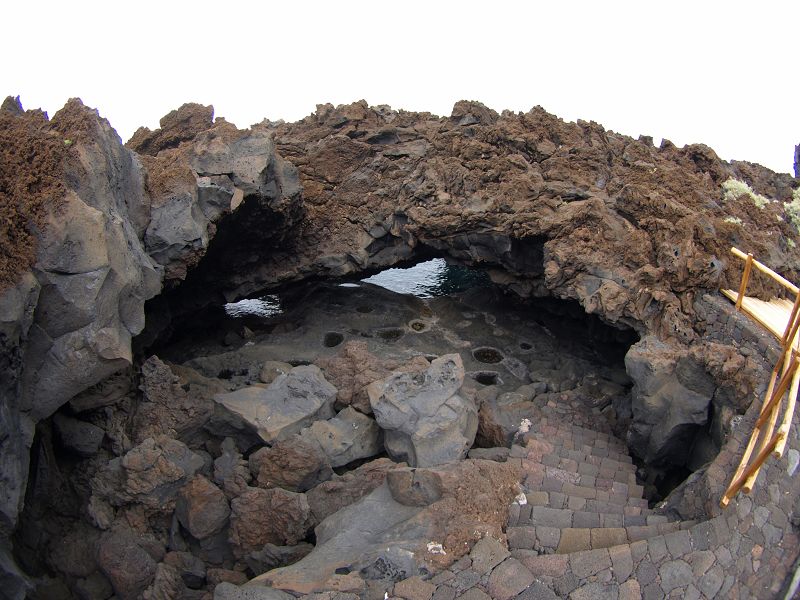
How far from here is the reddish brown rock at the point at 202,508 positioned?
364 inches

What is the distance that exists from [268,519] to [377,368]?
11.8ft

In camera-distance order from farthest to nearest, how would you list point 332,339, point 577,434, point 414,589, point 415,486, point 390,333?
point 390,333, point 332,339, point 577,434, point 415,486, point 414,589

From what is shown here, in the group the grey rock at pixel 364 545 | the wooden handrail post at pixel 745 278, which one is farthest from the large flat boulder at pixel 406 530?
the wooden handrail post at pixel 745 278

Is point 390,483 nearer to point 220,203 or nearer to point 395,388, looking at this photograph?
point 395,388

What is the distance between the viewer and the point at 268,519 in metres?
9.08

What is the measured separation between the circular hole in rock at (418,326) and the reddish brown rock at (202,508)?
7.41m

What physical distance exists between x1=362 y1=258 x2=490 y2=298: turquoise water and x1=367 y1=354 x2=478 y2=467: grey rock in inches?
385

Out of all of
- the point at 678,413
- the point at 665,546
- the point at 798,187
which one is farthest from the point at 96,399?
the point at 798,187

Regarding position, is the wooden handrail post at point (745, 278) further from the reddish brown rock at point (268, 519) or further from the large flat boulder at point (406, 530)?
the reddish brown rock at point (268, 519)

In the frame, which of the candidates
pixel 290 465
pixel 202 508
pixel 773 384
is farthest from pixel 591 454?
pixel 202 508

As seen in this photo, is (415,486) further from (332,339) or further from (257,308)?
(257,308)

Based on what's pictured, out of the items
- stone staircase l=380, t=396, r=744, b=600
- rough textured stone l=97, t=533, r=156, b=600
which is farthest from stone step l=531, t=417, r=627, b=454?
rough textured stone l=97, t=533, r=156, b=600

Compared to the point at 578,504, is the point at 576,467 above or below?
below

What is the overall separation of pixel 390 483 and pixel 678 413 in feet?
15.5
